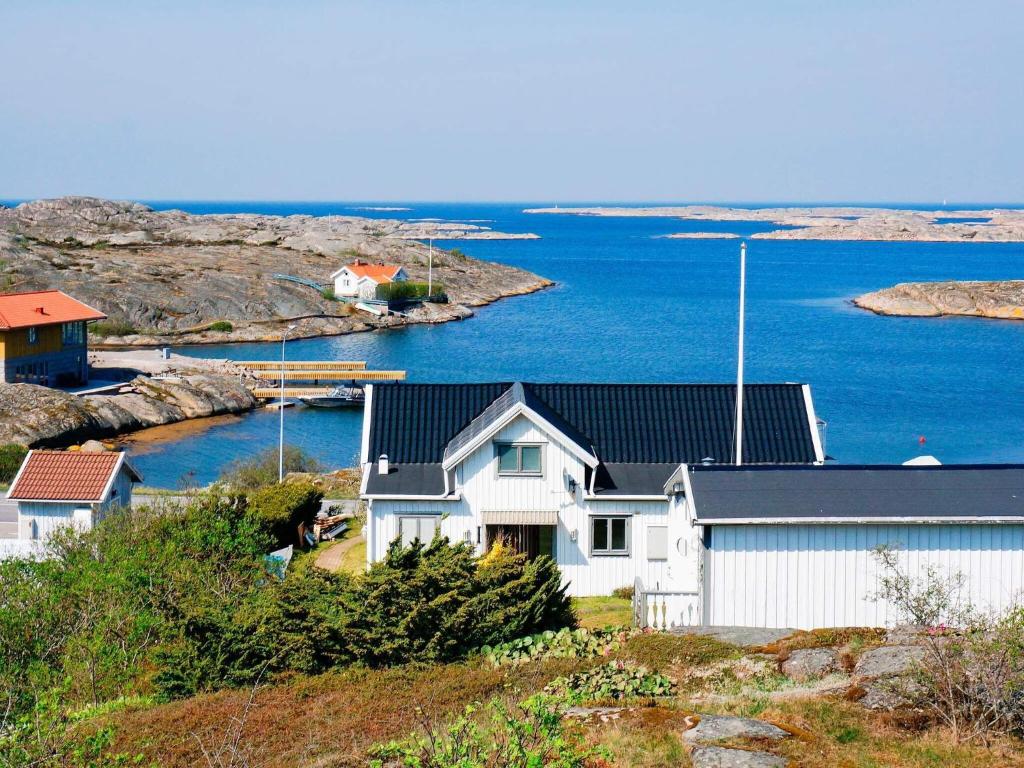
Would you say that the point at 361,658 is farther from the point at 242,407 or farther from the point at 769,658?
the point at 242,407

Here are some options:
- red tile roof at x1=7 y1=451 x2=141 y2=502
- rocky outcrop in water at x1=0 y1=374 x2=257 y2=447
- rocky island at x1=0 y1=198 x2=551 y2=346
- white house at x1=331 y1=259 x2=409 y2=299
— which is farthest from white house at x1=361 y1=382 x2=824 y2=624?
white house at x1=331 y1=259 x2=409 y2=299

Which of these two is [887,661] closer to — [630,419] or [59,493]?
[630,419]

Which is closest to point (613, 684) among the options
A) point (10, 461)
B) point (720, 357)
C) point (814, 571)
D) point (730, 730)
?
point (730, 730)

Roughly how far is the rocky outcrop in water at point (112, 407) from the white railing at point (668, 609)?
129 ft

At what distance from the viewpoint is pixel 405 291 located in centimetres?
11094

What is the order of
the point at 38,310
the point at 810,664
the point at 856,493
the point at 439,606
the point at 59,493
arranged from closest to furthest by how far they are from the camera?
the point at 810,664 < the point at 439,606 < the point at 856,493 < the point at 59,493 < the point at 38,310

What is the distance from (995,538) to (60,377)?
52.6 m

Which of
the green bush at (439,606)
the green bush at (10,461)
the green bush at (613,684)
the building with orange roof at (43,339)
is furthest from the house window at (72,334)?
the green bush at (613,684)

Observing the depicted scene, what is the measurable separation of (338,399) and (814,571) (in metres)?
48.8

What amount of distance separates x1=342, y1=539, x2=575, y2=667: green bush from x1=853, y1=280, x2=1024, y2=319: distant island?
10515cm

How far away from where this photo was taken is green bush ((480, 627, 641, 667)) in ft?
55.1

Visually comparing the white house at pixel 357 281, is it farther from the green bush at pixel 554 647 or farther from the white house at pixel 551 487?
the green bush at pixel 554 647

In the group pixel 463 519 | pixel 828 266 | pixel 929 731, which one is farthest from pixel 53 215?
pixel 929 731

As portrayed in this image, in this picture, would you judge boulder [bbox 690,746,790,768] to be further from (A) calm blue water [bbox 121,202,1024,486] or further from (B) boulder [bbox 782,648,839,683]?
(A) calm blue water [bbox 121,202,1024,486]
